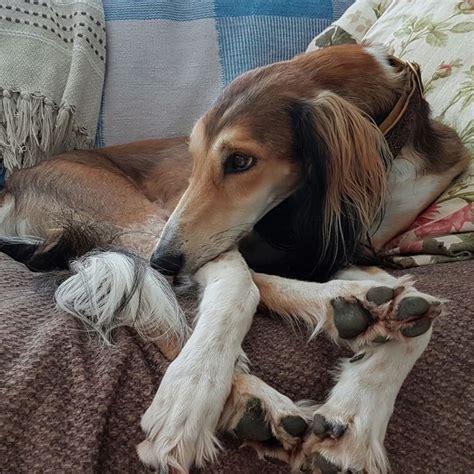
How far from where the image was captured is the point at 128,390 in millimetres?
865

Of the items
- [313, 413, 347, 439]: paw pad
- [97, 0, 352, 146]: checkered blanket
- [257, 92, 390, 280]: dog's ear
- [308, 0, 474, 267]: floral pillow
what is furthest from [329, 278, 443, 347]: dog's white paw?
[97, 0, 352, 146]: checkered blanket

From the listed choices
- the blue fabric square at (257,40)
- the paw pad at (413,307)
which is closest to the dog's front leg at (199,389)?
the paw pad at (413,307)

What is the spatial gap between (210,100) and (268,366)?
119 cm

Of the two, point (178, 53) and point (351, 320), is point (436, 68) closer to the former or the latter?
point (178, 53)

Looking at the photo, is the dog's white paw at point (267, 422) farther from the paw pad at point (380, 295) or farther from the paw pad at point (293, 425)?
the paw pad at point (380, 295)

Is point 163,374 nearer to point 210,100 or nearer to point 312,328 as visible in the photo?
point 312,328

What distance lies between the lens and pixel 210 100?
6.36ft

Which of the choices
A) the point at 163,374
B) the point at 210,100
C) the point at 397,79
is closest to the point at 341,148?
the point at 397,79

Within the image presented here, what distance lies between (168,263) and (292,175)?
29 centimetres

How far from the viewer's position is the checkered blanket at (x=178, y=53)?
1.94 meters

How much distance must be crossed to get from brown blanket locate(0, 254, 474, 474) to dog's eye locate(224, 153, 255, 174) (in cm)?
32

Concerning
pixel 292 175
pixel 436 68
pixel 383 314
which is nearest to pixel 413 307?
pixel 383 314

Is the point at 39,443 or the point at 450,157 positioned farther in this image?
the point at 450,157

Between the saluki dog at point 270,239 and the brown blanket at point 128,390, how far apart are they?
0.10ft
